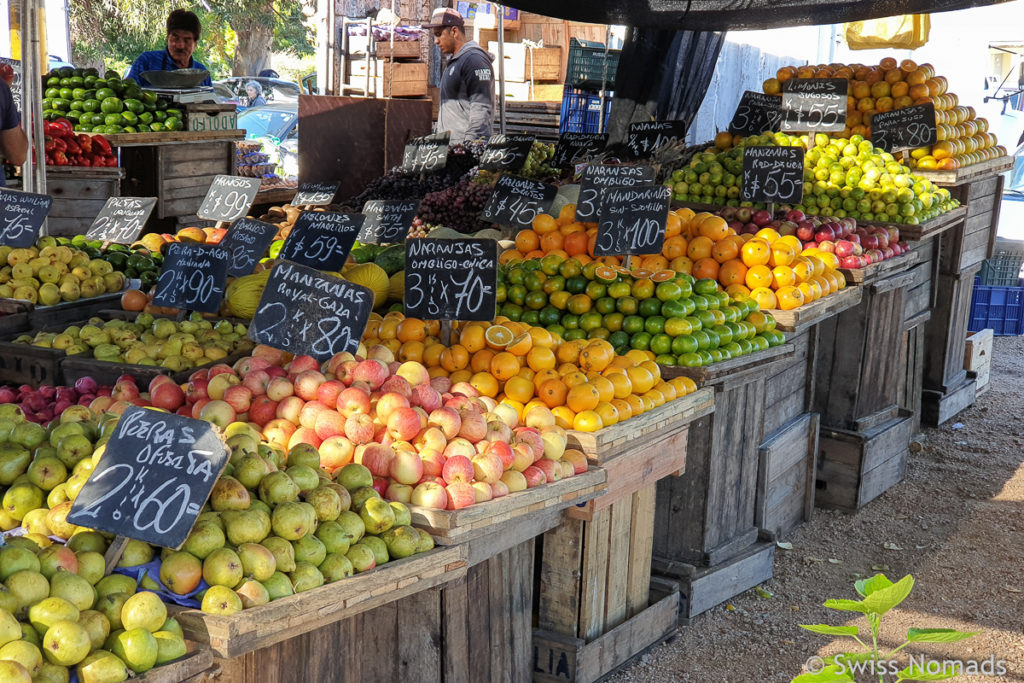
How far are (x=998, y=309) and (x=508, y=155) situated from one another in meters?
4.74

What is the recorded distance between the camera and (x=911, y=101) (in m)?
6.55

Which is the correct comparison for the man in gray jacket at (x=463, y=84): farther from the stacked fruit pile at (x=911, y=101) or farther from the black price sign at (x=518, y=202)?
the black price sign at (x=518, y=202)

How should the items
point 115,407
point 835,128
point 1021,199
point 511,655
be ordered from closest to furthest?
point 115,407 → point 511,655 → point 835,128 → point 1021,199

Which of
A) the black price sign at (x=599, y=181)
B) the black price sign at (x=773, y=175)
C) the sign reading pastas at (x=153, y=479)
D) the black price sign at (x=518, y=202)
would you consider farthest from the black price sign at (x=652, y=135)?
the sign reading pastas at (x=153, y=479)

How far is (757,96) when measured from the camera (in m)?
6.84

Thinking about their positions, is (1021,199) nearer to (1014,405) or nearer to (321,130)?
(1014,405)

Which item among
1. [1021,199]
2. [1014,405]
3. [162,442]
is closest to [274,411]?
[162,442]

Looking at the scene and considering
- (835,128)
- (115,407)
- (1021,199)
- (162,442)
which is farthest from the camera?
(1021,199)

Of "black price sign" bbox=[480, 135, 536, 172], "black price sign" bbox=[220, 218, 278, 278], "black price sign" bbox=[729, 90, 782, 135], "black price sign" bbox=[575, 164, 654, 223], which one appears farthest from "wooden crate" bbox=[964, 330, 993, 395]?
"black price sign" bbox=[220, 218, 278, 278]

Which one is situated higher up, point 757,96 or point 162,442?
point 757,96

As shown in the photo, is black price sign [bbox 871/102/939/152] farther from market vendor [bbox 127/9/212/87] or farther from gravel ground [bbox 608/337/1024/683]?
market vendor [bbox 127/9/212/87]

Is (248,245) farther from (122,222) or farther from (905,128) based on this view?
(905,128)

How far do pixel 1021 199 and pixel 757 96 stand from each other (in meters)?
6.23

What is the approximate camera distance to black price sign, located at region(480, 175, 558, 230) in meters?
5.15
